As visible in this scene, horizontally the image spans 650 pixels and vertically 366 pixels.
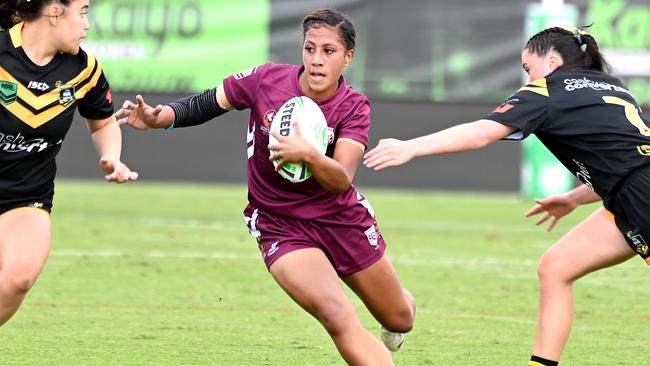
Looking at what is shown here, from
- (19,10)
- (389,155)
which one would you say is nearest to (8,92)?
(19,10)

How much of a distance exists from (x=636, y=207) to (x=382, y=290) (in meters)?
1.47

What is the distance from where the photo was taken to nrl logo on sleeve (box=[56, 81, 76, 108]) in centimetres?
Result: 700

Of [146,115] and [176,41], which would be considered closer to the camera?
[146,115]

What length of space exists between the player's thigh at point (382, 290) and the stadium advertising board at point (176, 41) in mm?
14469

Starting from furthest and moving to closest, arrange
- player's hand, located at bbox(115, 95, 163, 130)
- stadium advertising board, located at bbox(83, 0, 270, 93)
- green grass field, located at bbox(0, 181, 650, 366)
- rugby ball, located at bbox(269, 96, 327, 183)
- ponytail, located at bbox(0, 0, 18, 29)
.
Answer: stadium advertising board, located at bbox(83, 0, 270, 93) < green grass field, located at bbox(0, 181, 650, 366) < ponytail, located at bbox(0, 0, 18, 29) < player's hand, located at bbox(115, 95, 163, 130) < rugby ball, located at bbox(269, 96, 327, 183)

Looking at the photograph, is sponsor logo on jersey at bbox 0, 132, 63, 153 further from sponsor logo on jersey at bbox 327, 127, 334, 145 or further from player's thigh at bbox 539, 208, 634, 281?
player's thigh at bbox 539, 208, 634, 281

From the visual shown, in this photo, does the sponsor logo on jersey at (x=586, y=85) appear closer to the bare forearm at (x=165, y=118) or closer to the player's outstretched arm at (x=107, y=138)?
the bare forearm at (x=165, y=118)

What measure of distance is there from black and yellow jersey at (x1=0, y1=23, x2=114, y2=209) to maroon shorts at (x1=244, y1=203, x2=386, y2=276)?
1.18 m

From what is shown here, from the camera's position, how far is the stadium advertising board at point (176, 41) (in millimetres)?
21375

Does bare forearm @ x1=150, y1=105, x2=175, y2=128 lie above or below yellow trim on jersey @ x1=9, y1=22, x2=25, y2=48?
below

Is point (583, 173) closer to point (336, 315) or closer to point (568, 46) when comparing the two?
point (568, 46)

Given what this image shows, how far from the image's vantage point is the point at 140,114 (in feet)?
23.0

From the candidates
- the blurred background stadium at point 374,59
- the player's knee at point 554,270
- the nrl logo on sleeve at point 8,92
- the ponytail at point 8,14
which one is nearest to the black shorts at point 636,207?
the player's knee at point 554,270

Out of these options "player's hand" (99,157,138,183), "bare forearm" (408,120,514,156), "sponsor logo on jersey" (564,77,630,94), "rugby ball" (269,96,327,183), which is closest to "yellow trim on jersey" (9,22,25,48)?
"player's hand" (99,157,138,183)
